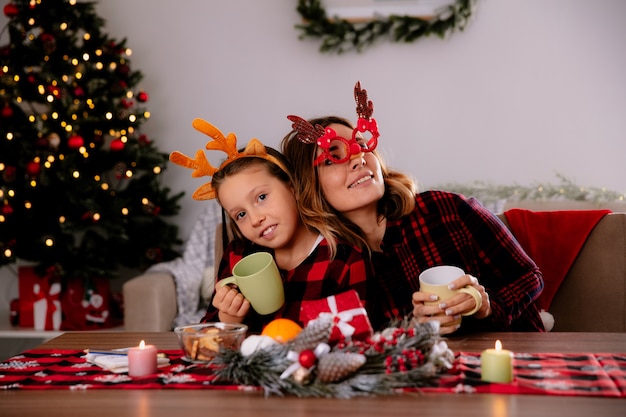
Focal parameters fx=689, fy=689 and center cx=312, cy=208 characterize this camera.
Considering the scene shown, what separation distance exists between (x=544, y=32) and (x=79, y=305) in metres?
3.05

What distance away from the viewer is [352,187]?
1.77m

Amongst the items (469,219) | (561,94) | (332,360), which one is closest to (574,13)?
(561,94)

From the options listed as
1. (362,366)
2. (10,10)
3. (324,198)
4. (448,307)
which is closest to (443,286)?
(448,307)

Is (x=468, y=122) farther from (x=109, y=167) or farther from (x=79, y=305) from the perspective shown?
(x=79, y=305)

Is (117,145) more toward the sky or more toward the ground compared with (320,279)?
more toward the sky

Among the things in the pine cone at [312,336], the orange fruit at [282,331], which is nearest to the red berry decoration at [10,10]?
the orange fruit at [282,331]

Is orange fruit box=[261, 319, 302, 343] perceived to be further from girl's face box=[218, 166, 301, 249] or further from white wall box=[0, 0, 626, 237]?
white wall box=[0, 0, 626, 237]

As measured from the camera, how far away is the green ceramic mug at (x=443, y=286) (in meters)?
1.35

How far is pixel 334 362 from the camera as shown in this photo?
1004 millimetres

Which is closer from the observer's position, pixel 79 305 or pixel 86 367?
pixel 86 367

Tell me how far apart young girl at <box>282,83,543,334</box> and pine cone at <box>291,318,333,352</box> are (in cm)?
65

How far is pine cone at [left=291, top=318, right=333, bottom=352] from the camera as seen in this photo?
106cm

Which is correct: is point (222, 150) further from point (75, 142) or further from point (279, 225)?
point (75, 142)

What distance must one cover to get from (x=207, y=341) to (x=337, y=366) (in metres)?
0.31
